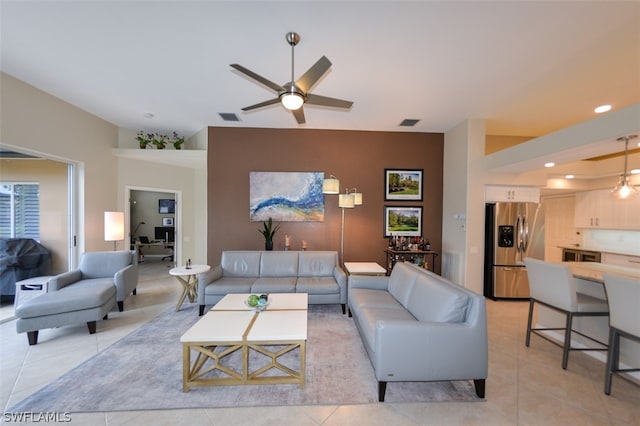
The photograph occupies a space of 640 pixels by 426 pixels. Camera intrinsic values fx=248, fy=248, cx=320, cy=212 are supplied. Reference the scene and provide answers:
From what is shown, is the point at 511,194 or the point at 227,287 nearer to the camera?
the point at 227,287

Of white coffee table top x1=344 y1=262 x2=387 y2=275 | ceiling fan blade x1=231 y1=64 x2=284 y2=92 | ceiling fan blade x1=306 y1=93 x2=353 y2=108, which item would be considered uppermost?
ceiling fan blade x1=231 y1=64 x2=284 y2=92

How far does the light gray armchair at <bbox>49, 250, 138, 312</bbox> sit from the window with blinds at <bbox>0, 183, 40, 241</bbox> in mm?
1184

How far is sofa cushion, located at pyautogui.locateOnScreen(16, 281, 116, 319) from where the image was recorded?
283 cm

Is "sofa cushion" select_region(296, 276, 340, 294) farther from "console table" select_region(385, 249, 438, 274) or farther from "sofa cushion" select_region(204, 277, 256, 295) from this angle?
"console table" select_region(385, 249, 438, 274)

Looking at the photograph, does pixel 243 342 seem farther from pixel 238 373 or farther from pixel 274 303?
pixel 274 303

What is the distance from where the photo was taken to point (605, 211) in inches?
194

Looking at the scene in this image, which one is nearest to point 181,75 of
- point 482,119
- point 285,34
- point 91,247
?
point 285,34

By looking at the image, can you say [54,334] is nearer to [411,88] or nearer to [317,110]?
[317,110]

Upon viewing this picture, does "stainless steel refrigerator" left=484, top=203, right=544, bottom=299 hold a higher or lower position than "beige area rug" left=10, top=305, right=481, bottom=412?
higher

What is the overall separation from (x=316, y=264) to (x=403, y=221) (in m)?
2.13

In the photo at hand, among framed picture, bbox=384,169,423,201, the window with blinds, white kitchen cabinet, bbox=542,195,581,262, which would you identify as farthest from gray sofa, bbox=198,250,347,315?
white kitchen cabinet, bbox=542,195,581,262

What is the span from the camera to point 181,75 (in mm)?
3215

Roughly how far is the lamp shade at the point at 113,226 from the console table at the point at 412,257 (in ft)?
16.4

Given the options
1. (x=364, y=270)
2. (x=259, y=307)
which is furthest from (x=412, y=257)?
(x=259, y=307)
